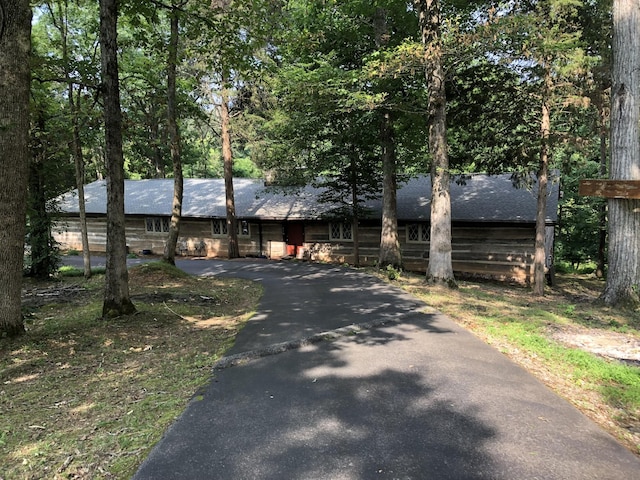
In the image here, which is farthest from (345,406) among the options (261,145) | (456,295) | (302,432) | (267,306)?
(261,145)

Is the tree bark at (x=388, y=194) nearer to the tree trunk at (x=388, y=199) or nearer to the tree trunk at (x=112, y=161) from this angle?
the tree trunk at (x=388, y=199)

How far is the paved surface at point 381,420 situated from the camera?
11.0 feet

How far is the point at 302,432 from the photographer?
3.94m

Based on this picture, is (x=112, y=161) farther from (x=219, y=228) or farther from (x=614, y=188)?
(x=219, y=228)

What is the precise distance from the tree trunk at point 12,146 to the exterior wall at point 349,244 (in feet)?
33.5

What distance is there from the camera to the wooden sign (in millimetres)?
9328

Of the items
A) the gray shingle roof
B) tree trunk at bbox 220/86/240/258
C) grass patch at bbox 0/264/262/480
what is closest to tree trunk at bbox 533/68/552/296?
the gray shingle roof

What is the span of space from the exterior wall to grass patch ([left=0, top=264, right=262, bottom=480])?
8.76 m

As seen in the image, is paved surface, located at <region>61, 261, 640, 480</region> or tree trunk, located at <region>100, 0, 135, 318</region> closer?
paved surface, located at <region>61, 261, 640, 480</region>

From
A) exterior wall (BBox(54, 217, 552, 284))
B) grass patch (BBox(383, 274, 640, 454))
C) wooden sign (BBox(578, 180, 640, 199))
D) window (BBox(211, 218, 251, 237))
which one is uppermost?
wooden sign (BBox(578, 180, 640, 199))

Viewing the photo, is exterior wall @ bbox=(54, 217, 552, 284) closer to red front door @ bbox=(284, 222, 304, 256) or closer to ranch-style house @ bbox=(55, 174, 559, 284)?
ranch-style house @ bbox=(55, 174, 559, 284)

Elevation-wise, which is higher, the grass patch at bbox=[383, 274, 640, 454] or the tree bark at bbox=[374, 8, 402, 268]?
the tree bark at bbox=[374, 8, 402, 268]

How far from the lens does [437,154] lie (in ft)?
39.0

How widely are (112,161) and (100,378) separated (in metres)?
4.18
